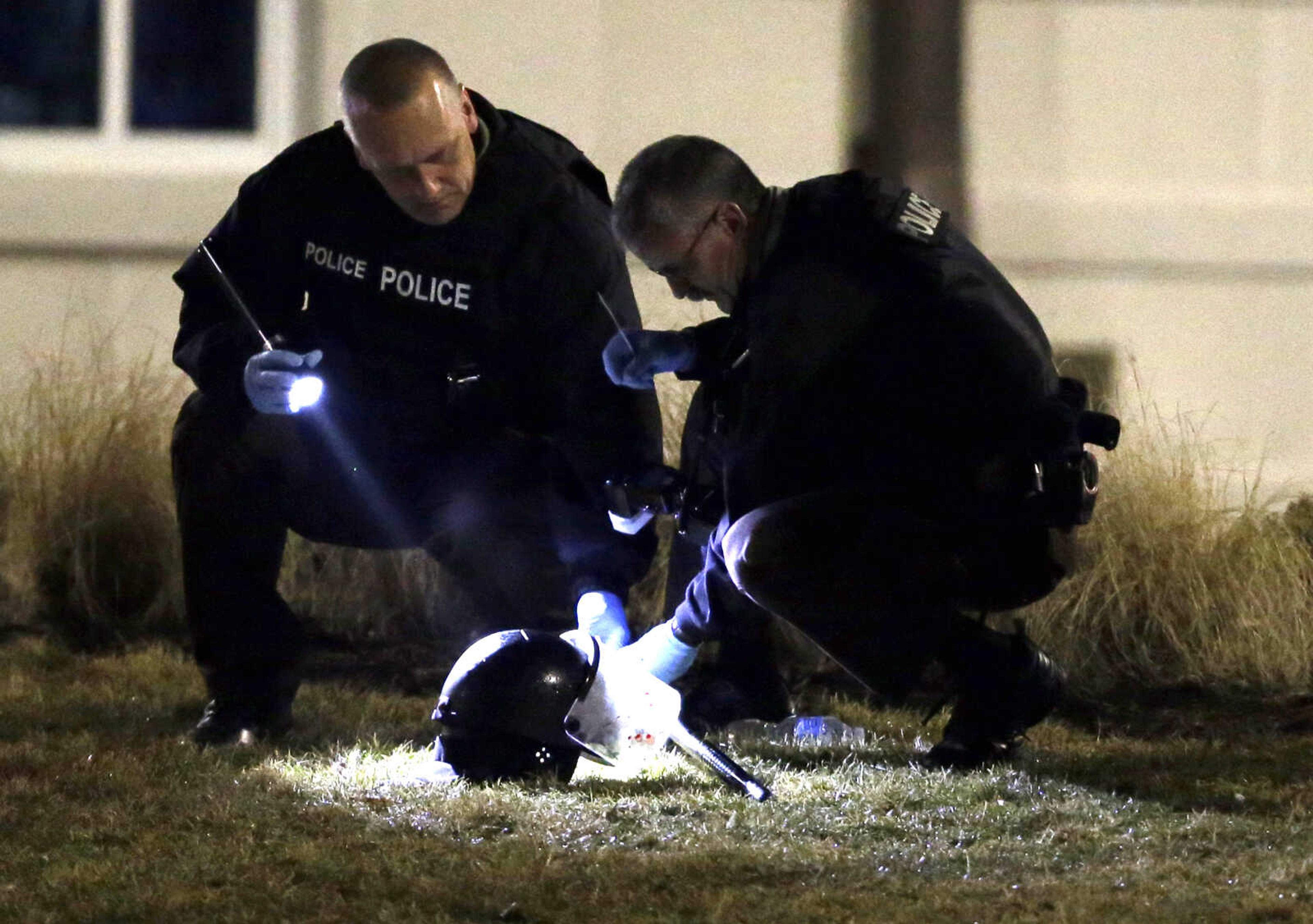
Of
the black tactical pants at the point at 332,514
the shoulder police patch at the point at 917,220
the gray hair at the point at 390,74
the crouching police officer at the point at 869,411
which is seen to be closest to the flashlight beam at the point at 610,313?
the black tactical pants at the point at 332,514

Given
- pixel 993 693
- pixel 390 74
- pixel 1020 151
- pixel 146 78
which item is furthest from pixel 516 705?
pixel 146 78

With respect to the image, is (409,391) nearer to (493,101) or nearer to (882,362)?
(882,362)

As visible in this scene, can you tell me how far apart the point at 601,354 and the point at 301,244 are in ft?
2.44

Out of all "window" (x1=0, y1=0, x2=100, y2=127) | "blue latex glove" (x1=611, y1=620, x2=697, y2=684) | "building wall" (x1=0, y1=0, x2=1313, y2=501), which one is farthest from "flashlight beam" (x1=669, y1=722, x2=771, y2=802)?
"window" (x1=0, y1=0, x2=100, y2=127)

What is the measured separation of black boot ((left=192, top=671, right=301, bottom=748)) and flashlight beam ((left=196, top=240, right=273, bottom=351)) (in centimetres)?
76

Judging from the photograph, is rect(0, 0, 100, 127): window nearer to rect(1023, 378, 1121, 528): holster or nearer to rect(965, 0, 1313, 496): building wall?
rect(965, 0, 1313, 496): building wall

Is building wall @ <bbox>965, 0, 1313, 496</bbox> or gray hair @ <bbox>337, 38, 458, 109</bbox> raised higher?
gray hair @ <bbox>337, 38, 458, 109</bbox>

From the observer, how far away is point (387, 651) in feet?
18.9

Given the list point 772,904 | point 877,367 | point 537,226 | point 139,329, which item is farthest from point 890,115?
point 772,904

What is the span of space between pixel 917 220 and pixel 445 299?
1.15 meters

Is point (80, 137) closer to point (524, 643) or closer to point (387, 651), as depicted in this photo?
point (387, 651)

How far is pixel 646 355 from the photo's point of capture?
4.31m

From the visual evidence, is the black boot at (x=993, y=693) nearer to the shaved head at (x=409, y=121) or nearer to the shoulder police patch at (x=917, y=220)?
the shoulder police patch at (x=917, y=220)

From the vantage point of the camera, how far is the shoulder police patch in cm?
395
